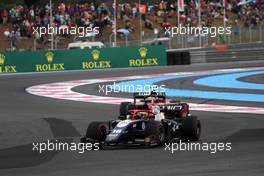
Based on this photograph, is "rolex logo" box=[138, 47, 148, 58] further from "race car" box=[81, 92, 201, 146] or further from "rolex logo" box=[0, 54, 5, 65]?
"race car" box=[81, 92, 201, 146]

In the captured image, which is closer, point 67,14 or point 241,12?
point 67,14

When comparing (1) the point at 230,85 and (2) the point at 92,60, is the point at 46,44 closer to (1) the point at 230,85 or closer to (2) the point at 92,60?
(2) the point at 92,60

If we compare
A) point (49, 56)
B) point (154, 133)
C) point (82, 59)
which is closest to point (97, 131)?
point (154, 133)

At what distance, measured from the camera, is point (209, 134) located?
1367 cm

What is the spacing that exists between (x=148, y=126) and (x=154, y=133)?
163 millimetres

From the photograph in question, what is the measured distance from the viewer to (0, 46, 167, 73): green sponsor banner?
125 feet

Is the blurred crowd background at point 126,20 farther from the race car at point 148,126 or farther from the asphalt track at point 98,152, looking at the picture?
the race car at point 148,126

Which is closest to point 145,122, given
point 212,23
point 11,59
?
point 11,59

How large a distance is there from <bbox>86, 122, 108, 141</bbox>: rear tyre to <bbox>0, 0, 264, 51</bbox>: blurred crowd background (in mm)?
27052

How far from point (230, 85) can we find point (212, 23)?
863 inches

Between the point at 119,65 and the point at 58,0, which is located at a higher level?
the point at 58,0

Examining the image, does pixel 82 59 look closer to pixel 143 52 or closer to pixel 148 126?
pixel 143 52

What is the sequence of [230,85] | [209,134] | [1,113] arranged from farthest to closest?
[230,85], [1,113], [209,134]

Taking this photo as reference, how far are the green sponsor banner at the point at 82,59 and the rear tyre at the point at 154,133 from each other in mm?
26187
